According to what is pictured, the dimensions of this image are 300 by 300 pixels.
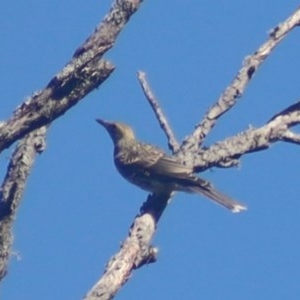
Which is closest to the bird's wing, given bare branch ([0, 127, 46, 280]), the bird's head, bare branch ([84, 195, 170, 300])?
the bird's head

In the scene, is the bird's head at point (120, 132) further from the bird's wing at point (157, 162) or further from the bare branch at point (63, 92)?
the bare branch at point (63, 92)

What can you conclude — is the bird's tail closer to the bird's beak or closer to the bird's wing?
the bird's wing

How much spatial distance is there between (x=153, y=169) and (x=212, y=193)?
0.98 meters

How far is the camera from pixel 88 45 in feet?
15.8

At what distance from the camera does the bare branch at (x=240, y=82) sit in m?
7.02

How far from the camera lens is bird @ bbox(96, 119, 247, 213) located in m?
8.58

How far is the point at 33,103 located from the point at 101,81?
0.31 meters

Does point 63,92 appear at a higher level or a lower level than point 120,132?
lower

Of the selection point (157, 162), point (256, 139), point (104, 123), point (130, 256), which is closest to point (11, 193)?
point (130, 256)

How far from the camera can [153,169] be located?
31.8ft

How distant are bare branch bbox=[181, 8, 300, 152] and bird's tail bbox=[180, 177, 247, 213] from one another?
120 cm

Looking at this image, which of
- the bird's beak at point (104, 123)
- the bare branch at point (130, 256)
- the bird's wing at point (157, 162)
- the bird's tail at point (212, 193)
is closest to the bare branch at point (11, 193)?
the bare branch at point (130, 256)

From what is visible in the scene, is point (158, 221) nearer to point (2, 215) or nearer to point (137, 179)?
point (2, 215)

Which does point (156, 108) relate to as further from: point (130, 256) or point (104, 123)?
point (104, 123)
